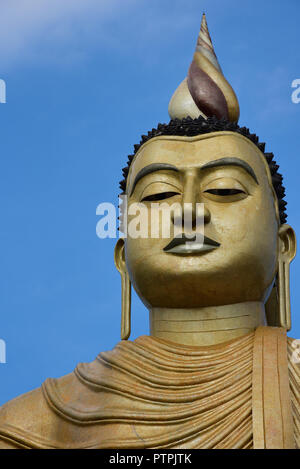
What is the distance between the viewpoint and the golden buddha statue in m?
6.24

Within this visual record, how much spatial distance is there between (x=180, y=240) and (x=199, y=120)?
1.21 meters

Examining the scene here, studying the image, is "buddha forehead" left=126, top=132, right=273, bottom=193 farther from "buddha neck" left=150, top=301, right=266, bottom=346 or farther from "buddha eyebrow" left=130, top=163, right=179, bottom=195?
"buddha neck" left=150, top=301, right=266, bottom=346

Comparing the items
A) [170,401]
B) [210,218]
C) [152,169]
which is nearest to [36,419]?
[170,401]

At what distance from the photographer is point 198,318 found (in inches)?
279

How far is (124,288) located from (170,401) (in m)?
1.62

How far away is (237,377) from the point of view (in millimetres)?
6426

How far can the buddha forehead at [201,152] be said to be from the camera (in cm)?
730

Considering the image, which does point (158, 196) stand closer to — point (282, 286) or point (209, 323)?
point (209, 323)

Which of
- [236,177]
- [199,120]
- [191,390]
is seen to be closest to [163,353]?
[191,390]

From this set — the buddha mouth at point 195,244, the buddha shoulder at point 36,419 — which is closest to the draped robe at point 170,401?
the buddha shoulder at point 36,419

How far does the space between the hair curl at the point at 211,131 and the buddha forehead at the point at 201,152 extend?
8cm

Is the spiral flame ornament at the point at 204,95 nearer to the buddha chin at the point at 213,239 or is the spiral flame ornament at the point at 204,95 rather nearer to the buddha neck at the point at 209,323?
the buddha chin at the point at 213,239

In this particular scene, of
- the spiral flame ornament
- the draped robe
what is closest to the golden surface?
the draped robe
